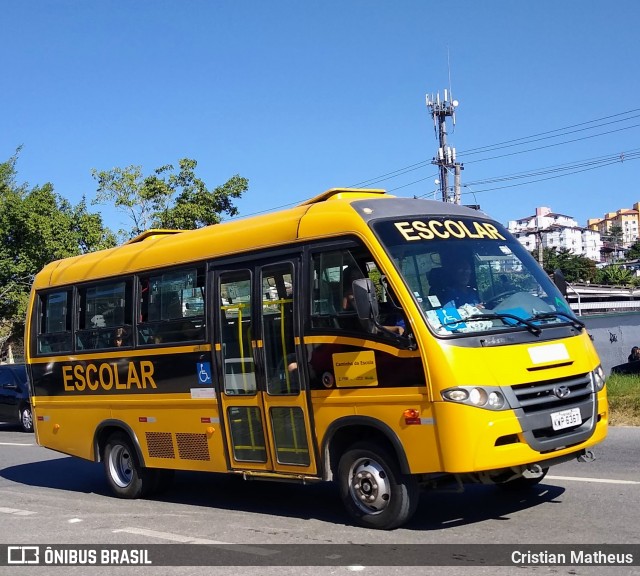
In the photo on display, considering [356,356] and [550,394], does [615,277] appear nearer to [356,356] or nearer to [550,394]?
[550,394]

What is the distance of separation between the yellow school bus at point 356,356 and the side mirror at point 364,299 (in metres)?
0.01

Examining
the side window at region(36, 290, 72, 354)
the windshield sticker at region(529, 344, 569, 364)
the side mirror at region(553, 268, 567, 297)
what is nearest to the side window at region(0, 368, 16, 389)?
the side window at region(36, 290, 72, 354)

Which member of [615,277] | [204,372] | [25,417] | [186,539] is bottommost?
[186,539]

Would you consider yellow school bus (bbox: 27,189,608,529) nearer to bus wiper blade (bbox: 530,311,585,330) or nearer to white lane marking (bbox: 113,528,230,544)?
bus wiper blade (bbox: 530,311,585,330)

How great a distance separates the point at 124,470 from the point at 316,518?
331 cm

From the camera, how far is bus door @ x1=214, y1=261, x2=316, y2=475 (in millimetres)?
7734

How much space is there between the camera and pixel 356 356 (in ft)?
23.4

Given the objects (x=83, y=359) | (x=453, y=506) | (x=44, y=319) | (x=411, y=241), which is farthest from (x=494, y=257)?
(x=44, y=319)

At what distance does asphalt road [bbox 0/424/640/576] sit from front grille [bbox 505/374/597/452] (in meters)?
0.73

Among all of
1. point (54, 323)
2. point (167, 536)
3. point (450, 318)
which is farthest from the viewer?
point (54, 323)

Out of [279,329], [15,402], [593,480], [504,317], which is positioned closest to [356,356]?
[279,329]

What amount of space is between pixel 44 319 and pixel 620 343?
75.2ft

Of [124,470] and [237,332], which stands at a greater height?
[237,332]

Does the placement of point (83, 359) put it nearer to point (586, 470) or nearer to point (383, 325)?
point (383, 325)
